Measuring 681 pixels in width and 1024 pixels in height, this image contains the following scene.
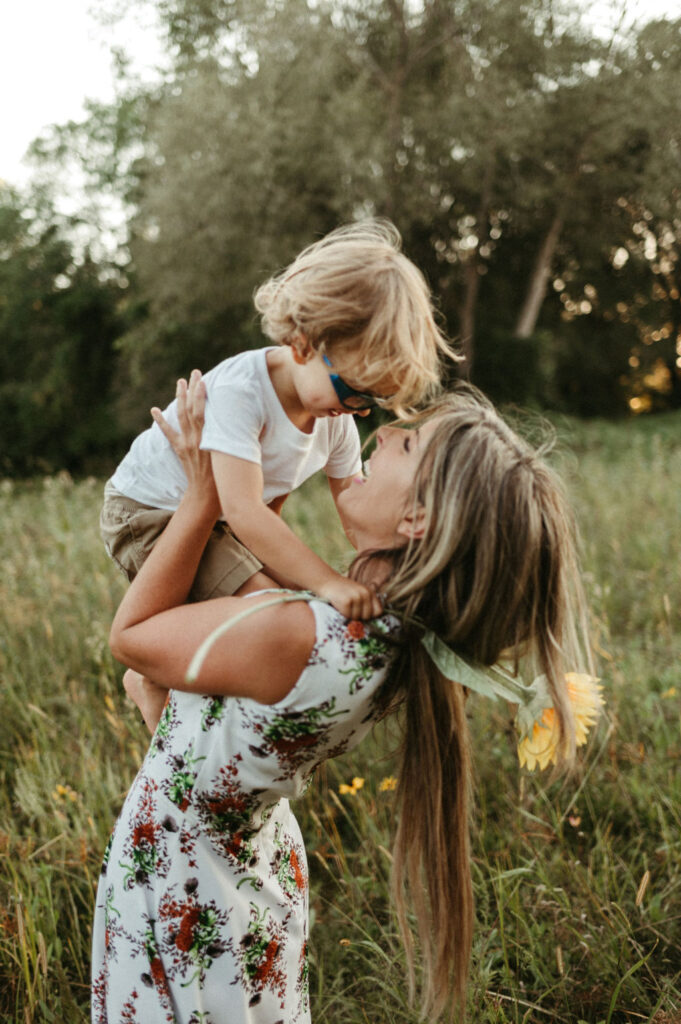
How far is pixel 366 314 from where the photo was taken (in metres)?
1.67

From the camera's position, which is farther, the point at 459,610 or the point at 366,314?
the point at 366,314

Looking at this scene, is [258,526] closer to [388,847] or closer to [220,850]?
[220,850]

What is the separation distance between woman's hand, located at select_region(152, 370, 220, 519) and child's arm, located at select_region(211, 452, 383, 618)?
0.03m

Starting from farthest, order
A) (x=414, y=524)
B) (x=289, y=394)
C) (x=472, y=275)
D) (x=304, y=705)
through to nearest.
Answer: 1. (x=472, y=275)
2. (x=289, y=394)
3. (x=414, y=524)
4. (x=304, y=705)

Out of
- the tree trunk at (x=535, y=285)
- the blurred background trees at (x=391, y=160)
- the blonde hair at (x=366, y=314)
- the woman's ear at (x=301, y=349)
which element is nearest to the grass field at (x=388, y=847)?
the blonde hair at (x=366, y=314)

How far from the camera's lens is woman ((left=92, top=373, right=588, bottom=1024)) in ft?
3.99

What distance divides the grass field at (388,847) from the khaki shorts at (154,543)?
0.69m

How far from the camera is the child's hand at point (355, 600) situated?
1.26m

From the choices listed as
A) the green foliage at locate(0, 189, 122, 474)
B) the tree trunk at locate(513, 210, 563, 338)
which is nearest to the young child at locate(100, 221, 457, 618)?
the tree trunk at locate(513, 210, 563, 338)

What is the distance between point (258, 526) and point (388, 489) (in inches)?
13.8

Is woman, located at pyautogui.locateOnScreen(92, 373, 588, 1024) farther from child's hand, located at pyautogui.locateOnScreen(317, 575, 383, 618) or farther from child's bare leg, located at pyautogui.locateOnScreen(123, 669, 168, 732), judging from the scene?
child's bare leg, located at pyautogui.locateOnScreen(123, 669, 168, 732)

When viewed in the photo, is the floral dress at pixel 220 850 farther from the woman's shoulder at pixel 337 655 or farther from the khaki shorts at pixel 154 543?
the khaki shorts at pixel 154 543

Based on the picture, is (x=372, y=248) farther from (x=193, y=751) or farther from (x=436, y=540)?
(x=193, y=751)

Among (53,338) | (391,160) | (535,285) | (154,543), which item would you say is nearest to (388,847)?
(154,543)
